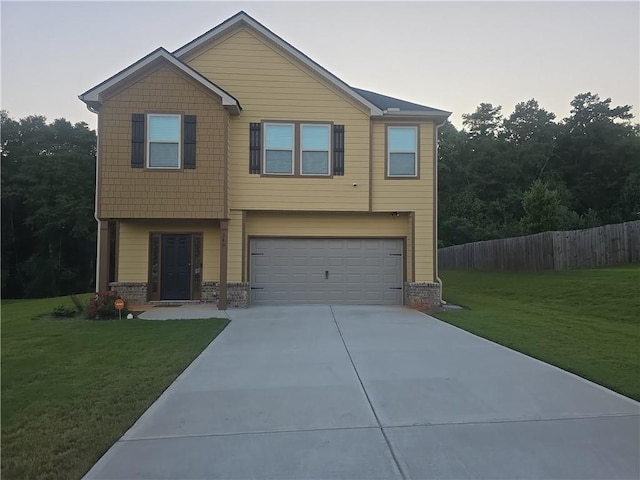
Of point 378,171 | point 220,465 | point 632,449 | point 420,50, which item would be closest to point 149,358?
point 220,465

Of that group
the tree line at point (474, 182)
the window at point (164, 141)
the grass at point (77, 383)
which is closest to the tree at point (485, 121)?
the tree line at point (474, 182)

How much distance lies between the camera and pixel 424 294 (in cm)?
1434

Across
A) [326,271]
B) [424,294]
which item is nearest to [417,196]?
[424,294]

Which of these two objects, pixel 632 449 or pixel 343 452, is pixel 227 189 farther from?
pixel 632 449

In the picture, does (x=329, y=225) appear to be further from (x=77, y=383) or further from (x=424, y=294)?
(x=77, y=383)

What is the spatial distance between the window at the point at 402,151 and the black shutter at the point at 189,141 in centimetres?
562

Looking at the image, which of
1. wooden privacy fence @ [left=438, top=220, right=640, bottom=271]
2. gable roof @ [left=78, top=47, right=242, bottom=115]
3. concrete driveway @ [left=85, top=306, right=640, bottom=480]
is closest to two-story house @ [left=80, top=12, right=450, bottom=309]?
gable roof @ [left=78, top=47, right=242, bottom=115]

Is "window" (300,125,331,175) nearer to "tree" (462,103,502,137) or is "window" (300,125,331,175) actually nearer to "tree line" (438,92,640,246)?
A: "tree line" (438,92,640,246)

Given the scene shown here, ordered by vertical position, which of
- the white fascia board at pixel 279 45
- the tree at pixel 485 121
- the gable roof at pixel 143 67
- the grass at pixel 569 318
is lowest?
the grass at pixel 569 318

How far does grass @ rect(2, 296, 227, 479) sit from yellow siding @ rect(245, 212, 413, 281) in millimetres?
4731

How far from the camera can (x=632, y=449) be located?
12.7 feet

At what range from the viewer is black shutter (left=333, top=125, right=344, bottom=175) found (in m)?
14.3

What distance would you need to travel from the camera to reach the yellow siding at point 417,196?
14.4m

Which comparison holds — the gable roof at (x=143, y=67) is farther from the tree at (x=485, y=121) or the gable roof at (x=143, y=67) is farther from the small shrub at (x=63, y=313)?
the tree at (x=485, y=121)
